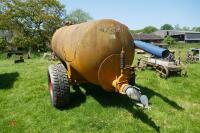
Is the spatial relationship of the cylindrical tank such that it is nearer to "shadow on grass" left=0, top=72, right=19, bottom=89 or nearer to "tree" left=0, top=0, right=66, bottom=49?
"shadow on grass" left=0, top=72, right=19, bottom=89

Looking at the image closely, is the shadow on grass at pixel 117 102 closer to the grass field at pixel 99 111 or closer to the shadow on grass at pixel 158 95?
the grass field at pixel 99 111

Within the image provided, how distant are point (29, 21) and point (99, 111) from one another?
134 feet

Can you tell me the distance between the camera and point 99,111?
8.72m

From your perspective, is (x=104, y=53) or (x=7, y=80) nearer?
(x=104, y=53)

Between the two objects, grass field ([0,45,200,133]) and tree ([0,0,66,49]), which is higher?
tree ([0,0,66,49])

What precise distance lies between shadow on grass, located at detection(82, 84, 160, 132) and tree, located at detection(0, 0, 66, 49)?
3600cm

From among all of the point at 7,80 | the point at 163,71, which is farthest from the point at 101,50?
the point at 7,80

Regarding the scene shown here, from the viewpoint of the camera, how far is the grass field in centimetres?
778

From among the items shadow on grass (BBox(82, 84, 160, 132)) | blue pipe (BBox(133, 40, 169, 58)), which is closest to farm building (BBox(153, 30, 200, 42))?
shadow on grass (BBox(82, 84, 160, 132))

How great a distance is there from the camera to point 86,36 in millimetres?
7770

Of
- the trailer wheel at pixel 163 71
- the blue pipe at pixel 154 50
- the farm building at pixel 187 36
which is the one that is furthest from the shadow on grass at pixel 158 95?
the farm building at pixel 187 36

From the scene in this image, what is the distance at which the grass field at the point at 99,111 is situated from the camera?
7781 mm

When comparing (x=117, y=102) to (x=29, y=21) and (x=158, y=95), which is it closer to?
(x=158, y=95)

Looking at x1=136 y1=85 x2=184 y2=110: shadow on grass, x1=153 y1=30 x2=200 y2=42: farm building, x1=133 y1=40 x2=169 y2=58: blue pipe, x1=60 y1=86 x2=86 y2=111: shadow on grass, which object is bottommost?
x1=153 y1=30 x2=200 y2=42: farm building
